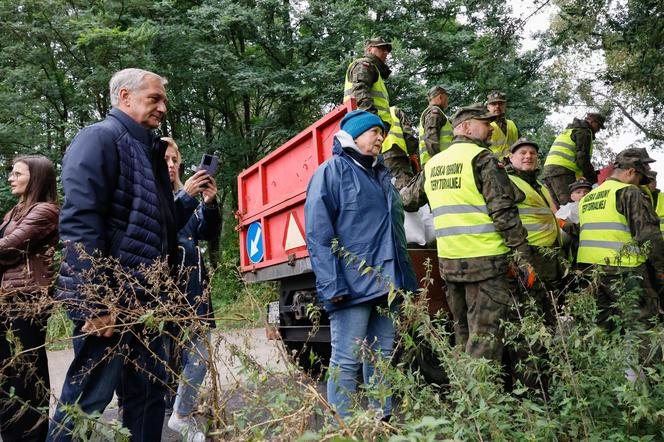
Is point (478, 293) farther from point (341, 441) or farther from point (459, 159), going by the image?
point (341, 441)

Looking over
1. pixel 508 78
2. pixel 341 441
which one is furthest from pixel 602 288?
pixel 341 441

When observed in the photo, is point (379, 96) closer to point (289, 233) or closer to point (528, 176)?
Result: point (528, 176)

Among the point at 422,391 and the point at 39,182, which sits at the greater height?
the point at 39,182

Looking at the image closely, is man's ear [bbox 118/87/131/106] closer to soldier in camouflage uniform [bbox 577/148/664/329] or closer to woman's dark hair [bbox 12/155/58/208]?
woman's dark hair [bbox 12/155/58/208]

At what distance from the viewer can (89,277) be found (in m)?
2.42

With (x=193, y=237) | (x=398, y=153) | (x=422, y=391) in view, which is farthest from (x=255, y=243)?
(x=422, y=391)

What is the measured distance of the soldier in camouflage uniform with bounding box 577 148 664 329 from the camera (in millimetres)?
4801

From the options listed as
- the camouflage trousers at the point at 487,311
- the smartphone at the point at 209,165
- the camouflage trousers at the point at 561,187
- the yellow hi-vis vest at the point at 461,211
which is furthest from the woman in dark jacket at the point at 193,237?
the camouflage trousers at the point at 561,187

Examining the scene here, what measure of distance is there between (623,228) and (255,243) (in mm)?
3123

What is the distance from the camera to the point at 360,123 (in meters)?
3.77

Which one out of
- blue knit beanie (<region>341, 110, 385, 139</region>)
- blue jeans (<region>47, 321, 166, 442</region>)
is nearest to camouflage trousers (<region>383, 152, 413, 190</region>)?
blue knit beanie (<region>341, 110, 385, 139</region>)

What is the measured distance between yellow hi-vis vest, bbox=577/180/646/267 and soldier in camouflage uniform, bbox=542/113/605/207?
5.51 feet

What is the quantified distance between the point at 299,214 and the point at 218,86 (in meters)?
12.8

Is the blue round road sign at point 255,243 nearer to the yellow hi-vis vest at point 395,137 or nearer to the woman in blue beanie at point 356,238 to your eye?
the yellow hi-vis vest at point 395,137
